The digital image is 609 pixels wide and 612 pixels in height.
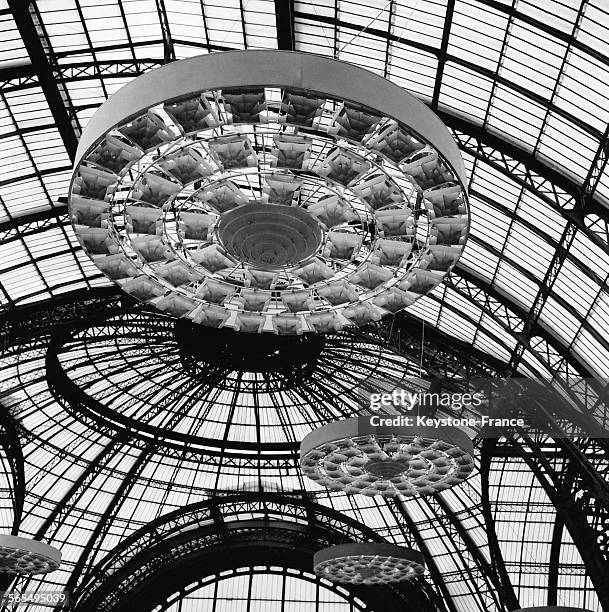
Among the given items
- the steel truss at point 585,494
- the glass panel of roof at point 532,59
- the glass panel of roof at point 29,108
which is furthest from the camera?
the steel truss at point 585,494

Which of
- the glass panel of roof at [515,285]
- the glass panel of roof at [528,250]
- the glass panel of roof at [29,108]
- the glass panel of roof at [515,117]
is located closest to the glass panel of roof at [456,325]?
the glass panel of roof at [515,285]

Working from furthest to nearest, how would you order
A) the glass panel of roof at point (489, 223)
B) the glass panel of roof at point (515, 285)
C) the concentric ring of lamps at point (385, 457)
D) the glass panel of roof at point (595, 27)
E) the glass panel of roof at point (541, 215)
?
1. the glass panel of roof at point (515, 285)
2. the glass panel of roof at point (489, 223)
3. the glass panel of roof at point (541, 215)
4. the concentric ring of lamps at point (385, 457)
5. the glass panel of roof at point (595, 27)

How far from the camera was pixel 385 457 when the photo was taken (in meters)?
25.9

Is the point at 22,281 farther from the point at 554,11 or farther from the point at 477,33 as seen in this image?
the point at 554,11

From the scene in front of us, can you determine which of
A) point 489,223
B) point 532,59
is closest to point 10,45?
point 532,59

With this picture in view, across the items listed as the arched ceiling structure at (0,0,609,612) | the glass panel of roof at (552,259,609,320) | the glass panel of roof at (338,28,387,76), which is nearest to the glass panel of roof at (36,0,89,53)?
the arched ceiling structure at (0,0,609,612)

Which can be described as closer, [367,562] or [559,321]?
[559,321]

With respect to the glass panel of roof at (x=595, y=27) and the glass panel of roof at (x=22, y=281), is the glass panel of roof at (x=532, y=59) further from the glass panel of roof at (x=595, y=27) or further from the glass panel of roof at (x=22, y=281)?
the glass panel of roof at (x=22, y=281)

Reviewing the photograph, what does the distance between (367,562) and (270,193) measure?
31.2 metres

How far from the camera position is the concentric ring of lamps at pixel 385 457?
2448 centimetres

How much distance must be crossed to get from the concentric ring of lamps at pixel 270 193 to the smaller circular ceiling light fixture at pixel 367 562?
26387 mm

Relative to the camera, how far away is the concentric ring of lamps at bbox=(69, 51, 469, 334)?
39.7 ft

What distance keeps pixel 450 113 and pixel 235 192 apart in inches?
615

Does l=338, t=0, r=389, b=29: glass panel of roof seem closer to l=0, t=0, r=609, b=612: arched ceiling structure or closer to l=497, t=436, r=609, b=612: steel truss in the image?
l=0, t=0, r=609, b=612: arched ceiling structure
